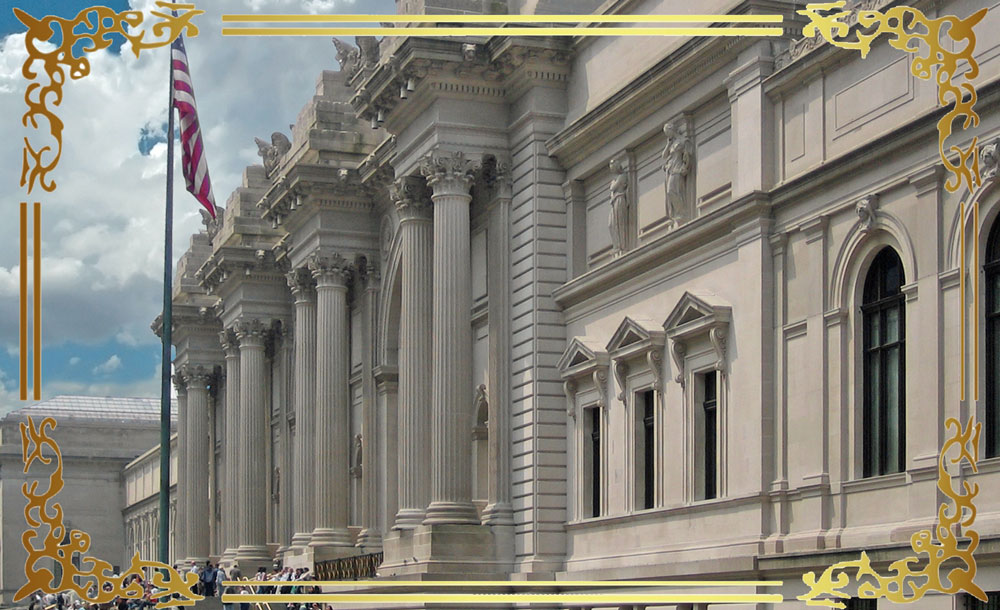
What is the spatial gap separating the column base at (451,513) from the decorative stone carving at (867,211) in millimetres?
14834

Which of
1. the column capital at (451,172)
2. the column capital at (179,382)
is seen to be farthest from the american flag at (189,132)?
the column capital at (179,382)

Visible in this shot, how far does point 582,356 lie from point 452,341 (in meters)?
3.85

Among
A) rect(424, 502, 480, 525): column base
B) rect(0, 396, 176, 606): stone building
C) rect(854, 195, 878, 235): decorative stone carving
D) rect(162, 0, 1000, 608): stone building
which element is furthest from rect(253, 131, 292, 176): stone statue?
rect(0, 396, 176, 606): stone building

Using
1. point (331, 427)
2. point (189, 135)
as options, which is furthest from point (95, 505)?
point (189, 135)

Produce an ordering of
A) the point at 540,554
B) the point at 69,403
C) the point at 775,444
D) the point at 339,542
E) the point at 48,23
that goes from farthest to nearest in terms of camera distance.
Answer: the point at 69,403 → the point at 339,542 → the point at 540,554 → the point at 775,444 → the point at 48,23

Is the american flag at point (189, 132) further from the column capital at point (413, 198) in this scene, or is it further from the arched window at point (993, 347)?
the arched window at point (993, 347)

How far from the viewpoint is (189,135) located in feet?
138

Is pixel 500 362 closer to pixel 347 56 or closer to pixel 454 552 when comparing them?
pixel 454 552

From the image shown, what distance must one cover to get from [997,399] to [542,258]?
16.1 m

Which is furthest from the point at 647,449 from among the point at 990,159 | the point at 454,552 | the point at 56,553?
the point at 56,553

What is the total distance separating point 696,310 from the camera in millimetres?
34469

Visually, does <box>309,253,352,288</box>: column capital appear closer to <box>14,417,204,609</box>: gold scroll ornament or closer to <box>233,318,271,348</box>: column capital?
<box>233,318,271,348</box>: column capital

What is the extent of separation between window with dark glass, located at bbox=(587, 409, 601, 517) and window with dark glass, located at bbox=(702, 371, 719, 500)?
4.99 metres

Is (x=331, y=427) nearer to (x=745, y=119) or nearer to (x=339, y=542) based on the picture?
(x=339, y=542)
